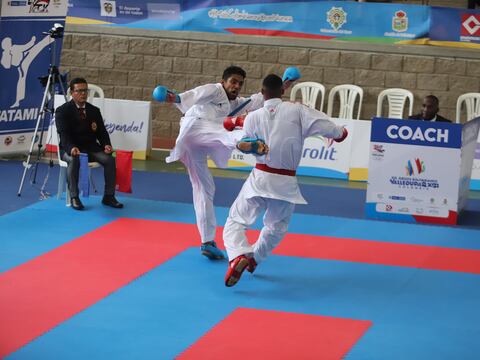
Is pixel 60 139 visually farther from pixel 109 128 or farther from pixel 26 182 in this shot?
pixel 109 128

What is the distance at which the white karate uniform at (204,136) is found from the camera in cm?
964

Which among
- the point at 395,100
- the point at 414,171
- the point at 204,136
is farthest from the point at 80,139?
the point at 395,100

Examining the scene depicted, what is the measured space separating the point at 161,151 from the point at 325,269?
22.5ft

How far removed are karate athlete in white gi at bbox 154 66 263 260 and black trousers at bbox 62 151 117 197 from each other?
79.8 inches

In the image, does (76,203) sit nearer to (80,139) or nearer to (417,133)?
(80,139)

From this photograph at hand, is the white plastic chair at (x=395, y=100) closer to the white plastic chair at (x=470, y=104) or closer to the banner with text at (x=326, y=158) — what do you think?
the white plastic chair at (x=470, y=104)

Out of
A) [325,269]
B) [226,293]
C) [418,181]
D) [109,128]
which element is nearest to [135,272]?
[226,293]

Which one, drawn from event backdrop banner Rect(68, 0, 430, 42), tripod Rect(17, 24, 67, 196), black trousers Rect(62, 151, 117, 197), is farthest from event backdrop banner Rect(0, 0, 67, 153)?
event backdrop banner Rect(68, 0, 430, 42)

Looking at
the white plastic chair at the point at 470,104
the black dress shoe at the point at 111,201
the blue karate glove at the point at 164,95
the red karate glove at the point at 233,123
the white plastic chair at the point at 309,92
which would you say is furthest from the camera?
the white plastic chair at the point at 309,92

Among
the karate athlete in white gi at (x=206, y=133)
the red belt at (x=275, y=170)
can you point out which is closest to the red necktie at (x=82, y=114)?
the karate athlete in white gi at (x=206, y=133)

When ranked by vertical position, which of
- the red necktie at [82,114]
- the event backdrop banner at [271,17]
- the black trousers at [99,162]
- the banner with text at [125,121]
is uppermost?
the event backdrop banner at [271,17]

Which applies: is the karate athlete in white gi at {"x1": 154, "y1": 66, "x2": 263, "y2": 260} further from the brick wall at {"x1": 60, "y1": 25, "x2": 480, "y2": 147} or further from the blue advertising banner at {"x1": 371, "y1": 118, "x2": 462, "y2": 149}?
the brick wall at {"x1": 60, "y1": 25, "x2": 480, "y2": 147}

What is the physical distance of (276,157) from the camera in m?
8.73

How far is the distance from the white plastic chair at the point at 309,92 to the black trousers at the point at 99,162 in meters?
4.85
